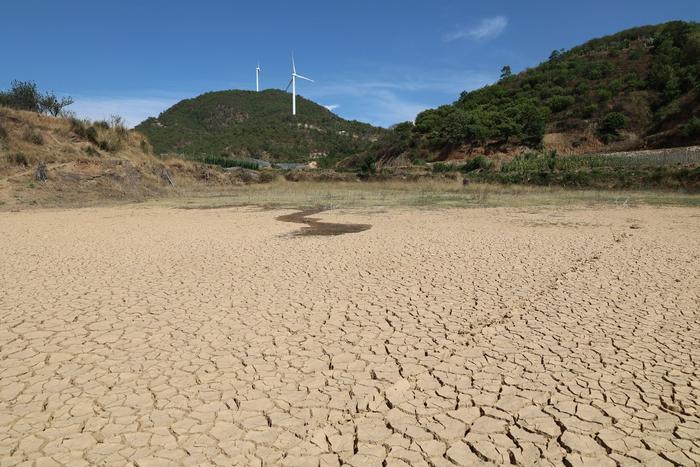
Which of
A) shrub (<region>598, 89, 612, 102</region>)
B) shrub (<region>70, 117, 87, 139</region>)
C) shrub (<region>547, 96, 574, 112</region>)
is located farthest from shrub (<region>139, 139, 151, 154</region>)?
shrub (<region>598, 89, 612, 102</region>)

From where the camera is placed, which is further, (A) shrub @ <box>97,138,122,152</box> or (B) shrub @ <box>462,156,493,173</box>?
(B) shrub @ <box>462,156,493,173</box>

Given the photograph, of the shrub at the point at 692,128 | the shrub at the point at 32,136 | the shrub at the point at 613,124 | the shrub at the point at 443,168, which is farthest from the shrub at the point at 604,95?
the shrub at the point at 32,136

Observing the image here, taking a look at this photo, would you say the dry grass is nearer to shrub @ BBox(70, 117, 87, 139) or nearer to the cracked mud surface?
shrub @ BBox(70, 117, 87, 139)

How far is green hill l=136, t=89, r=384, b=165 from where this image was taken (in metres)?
62.9

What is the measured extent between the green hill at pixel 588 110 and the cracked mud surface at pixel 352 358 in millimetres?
32114

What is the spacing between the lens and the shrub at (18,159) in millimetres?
19256

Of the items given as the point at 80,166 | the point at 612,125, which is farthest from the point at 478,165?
the point at 80,166

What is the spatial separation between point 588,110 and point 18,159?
4226 centimetres

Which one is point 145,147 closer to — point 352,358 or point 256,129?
point 352,358

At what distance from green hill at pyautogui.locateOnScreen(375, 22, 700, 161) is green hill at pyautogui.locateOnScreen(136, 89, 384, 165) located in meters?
A: 14.7

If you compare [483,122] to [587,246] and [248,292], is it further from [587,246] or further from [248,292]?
[248,292]

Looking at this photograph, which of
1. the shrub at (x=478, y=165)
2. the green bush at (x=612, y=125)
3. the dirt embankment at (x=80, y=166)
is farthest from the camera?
the green bush at (x=612, y=125)

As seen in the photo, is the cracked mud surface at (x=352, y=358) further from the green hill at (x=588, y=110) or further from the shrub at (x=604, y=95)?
the shrub at (x=604, y=95)

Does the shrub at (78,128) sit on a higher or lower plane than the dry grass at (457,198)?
higher
